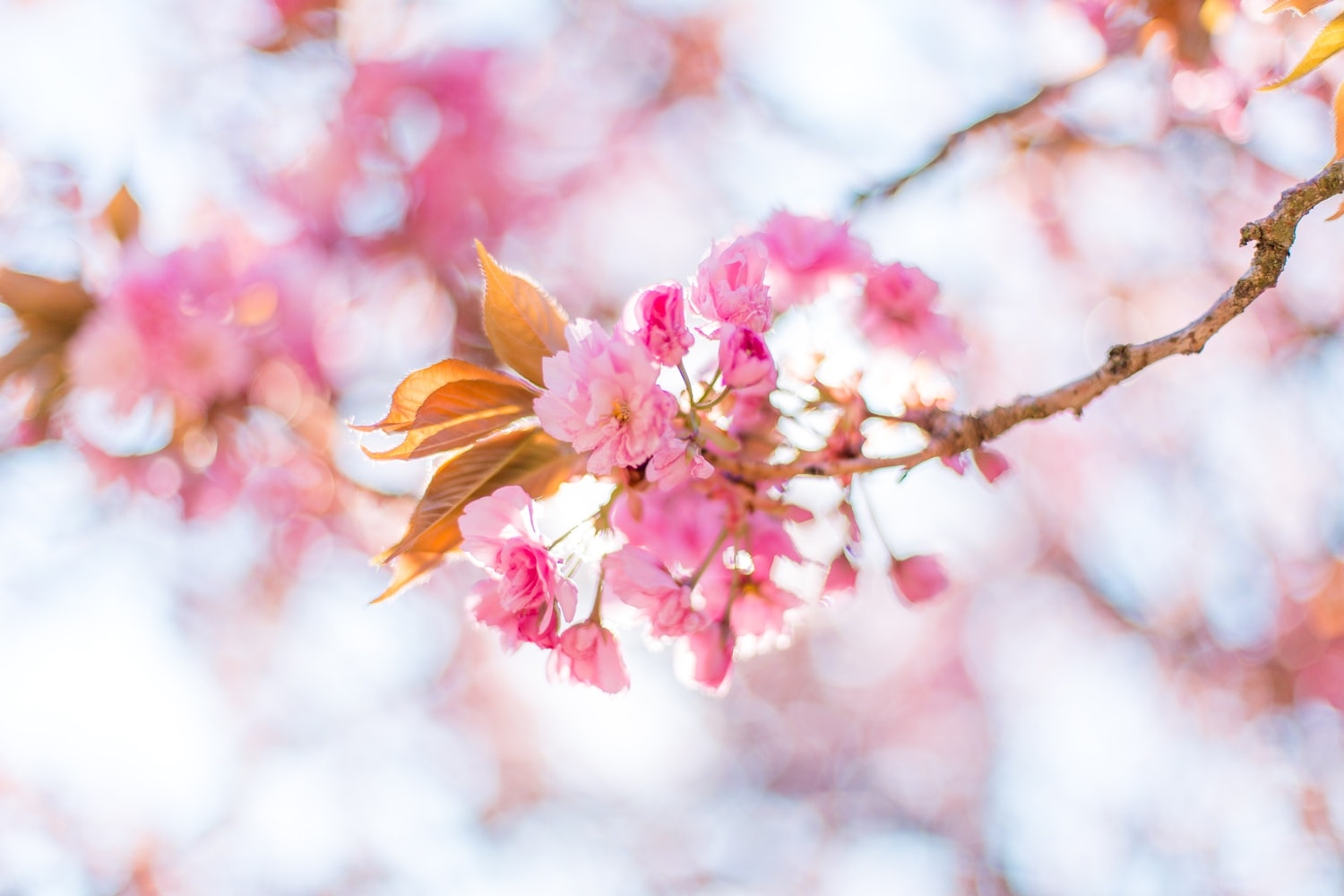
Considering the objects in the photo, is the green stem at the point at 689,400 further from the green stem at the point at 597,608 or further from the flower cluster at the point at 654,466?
the green stem at the point at 597,608

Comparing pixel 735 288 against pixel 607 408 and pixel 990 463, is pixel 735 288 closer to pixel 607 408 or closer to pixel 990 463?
pixel 607 408

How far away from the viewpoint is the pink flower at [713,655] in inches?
45.1

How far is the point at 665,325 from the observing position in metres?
0.94

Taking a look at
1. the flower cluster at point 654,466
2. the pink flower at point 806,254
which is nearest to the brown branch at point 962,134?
the pink flower at point 806,254

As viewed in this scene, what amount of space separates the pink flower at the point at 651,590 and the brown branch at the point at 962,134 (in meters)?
1.01

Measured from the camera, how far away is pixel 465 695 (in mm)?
5727

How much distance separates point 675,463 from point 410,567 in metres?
0.37

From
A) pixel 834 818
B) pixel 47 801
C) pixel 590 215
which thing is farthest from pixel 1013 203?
pixel 47 801

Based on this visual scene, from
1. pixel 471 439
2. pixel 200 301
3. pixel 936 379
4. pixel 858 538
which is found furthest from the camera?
pixel 200 301

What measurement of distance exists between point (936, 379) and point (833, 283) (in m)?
0.22

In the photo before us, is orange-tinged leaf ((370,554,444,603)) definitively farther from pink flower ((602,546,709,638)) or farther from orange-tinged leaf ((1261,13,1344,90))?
orange-tinged leaf ((1261,13,1344,90))

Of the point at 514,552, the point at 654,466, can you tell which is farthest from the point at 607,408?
the point at 514,552

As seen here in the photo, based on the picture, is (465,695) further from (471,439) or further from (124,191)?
(471,439)

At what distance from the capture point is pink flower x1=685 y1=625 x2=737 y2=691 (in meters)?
1.15
